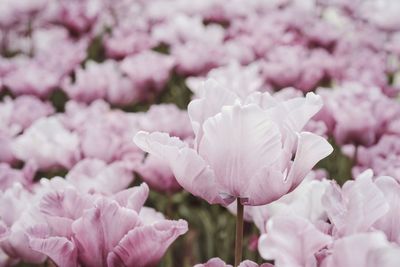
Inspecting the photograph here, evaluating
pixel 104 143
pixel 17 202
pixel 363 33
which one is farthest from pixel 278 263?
pixel 363 33

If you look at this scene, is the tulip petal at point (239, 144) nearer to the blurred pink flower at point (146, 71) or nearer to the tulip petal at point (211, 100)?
the tulip petal at point (211, 100)

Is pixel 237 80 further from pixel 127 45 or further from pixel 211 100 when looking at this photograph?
pixel 211 100

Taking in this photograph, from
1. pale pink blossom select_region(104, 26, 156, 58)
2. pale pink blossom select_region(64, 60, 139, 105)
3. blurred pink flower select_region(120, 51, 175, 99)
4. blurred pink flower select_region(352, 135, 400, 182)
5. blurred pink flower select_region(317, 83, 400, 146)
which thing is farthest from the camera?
pale pink blossom select_region(104, 26, 156, 58)

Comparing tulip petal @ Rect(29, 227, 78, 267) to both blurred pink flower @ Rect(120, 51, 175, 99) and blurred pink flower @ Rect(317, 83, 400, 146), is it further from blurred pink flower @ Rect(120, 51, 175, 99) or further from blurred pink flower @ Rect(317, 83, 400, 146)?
blurred pink flower @ Rect(120, 51, 175, 99)

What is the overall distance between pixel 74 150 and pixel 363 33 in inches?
59.3

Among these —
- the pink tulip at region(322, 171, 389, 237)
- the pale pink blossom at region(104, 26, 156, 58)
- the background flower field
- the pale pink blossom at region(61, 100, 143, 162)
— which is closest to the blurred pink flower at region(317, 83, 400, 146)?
the background flower field

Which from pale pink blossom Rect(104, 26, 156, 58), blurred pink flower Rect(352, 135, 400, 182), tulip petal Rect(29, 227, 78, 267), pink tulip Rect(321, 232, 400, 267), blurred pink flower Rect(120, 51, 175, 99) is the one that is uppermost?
pink tulip Rect(321, 232, 400, 267)

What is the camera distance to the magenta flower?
0.60 meters

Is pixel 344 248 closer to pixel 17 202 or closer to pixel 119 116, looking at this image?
pixel 17 202

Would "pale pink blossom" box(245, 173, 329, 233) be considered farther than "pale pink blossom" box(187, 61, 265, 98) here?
No

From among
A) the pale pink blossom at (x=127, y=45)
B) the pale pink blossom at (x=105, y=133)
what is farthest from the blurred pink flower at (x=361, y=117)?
the pale pink blossom at (x=127, y=45)

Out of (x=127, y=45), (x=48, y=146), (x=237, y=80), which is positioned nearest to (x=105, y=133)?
(x=48, y=146)

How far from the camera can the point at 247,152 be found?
0.62 m

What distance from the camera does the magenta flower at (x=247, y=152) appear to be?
0.60 metres
